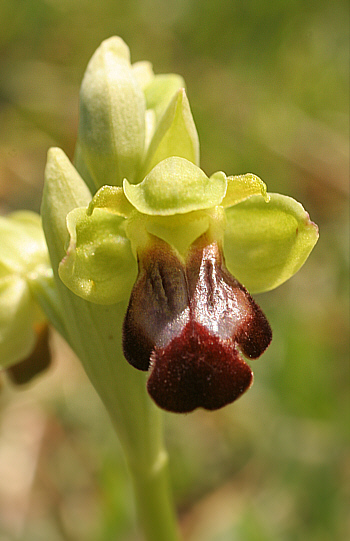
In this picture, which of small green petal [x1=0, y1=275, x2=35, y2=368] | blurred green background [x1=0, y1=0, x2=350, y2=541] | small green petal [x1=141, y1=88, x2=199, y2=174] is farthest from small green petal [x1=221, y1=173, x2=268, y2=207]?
blurred green background [x1=0, y1=0, x2=350, y2=541]

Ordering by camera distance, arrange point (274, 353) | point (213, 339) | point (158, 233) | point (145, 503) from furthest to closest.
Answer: point (274, 353), point (145, 503), point (158, 233), point (213, 339)

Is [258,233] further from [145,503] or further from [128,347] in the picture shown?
[145,503]

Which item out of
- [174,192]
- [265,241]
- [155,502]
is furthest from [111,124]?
[155,502]

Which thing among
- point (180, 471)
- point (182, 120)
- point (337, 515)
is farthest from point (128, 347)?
point (180, 471)

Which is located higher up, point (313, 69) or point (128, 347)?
point (128, 347)

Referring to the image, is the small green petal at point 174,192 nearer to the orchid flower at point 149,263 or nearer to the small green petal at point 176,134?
the orchid flower at point 149,263
